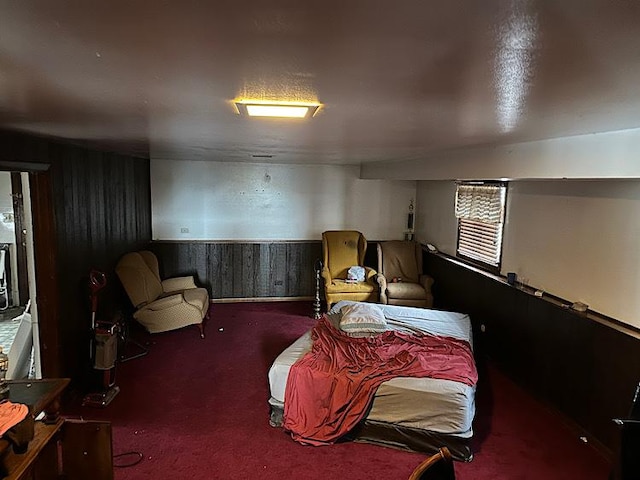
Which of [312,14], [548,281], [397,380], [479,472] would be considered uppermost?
[312,14]

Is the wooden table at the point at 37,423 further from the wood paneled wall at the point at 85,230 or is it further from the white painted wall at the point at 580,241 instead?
the white painted wall at the point at 580,241

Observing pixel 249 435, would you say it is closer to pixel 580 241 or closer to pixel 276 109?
pixel 276 109

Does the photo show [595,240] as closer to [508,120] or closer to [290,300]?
[508,120]

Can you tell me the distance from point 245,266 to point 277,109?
531 centimetres

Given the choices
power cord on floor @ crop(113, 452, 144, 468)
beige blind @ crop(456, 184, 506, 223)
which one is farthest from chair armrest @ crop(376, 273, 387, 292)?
power cord on floor @ crop(113, 452, 144, 468)

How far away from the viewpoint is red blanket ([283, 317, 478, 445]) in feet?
10.9

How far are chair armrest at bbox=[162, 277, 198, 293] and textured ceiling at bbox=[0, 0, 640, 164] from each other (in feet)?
13.8

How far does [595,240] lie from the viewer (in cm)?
355

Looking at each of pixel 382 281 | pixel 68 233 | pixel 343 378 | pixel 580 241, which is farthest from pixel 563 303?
pixel 68 233

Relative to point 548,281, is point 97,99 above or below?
above

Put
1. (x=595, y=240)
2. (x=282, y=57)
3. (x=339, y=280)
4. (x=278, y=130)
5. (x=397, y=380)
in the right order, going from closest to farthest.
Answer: (x=282, y=57), (x=278, y=130), (x=397, y=380), (x=595, y=240), (x=339, y=280)

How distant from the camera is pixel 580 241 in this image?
12.2 feet

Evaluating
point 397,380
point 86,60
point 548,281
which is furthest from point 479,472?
point 86,60

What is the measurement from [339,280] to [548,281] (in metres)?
2.92
